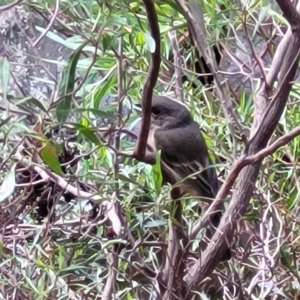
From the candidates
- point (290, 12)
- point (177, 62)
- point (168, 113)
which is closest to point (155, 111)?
point (168, 113)

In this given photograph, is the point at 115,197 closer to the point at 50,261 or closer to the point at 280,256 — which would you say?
the point at 50,261

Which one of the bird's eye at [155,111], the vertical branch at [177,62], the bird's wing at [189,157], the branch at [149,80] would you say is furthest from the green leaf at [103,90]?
the bird's eye at [155,111]

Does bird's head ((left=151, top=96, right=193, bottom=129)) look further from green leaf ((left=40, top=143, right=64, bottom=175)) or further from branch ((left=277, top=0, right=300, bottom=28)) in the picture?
green leaf ((left=40, top=143, right=64, bottom=175))

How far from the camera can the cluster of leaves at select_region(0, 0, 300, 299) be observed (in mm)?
918

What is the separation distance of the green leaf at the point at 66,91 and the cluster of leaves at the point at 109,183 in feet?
0.12

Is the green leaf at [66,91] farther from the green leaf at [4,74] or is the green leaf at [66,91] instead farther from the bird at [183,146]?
the bird at [183,146]

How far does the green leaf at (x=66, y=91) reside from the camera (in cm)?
74

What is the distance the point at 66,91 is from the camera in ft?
2.48

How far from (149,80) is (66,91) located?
0.40ft

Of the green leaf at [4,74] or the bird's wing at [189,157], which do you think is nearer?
the green leaf at [4,74]

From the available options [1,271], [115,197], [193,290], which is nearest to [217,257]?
[193,290]

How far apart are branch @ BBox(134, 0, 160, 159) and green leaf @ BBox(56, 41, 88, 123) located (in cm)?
9

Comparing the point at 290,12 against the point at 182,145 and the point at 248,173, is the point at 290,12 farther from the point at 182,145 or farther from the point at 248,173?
the point at 182,145

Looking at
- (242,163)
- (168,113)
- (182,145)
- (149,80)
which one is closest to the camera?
(149,80)
